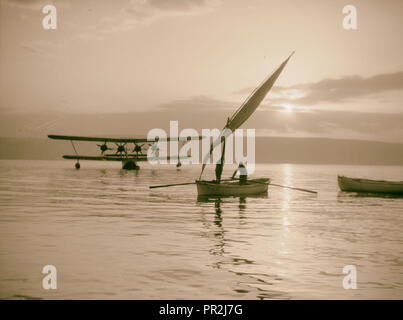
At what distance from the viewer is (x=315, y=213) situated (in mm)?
32750

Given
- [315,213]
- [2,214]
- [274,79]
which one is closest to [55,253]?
[2,214]

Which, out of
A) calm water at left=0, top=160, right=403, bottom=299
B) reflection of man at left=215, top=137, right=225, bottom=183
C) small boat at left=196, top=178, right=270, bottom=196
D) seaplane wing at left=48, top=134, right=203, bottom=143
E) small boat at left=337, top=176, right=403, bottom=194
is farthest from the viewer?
seaplane wing at left=48, top=134, right=203, bottom=143

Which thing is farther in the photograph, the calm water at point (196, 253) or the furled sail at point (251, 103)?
the furled sail at point (251, 103)

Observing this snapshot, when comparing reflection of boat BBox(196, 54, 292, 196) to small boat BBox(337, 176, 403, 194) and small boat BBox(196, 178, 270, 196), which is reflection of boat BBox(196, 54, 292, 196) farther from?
small boat BBox(337, 176, 403, 194)

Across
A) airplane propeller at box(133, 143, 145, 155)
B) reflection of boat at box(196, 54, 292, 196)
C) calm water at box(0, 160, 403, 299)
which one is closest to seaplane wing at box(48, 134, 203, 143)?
airplane propeller at box(133, 143, 145, 155)

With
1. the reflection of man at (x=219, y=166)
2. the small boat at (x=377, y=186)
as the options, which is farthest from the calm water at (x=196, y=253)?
→ the small boat at (x=377, y=186)

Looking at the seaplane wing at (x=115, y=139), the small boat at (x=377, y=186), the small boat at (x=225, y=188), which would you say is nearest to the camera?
the small boat at (x=225, y=188)

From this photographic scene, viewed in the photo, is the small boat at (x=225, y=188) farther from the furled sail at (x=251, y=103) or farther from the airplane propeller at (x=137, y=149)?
the airplane propeller at (x=137, y=149)

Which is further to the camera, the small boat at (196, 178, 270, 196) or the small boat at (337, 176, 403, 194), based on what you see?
the small boat at (337, 176, 403, 194)

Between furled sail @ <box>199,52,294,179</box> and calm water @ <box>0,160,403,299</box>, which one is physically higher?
furled sail @ <box>199,52,294,179</box>

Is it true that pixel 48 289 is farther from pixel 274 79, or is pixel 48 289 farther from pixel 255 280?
pixel 274 79

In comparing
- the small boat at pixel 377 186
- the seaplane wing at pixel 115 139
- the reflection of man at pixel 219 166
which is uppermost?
the seaplane wing at pixel 115 139

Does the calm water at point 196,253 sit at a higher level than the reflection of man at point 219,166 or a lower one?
lower

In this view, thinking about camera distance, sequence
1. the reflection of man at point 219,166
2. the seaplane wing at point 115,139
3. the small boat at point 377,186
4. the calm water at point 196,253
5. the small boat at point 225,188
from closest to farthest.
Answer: the calm water at point 196,253
the reflection of man at point 219,166
the small boat at point 225,188
the small boat at point 377,186
the seaplane wing at point 115,139
